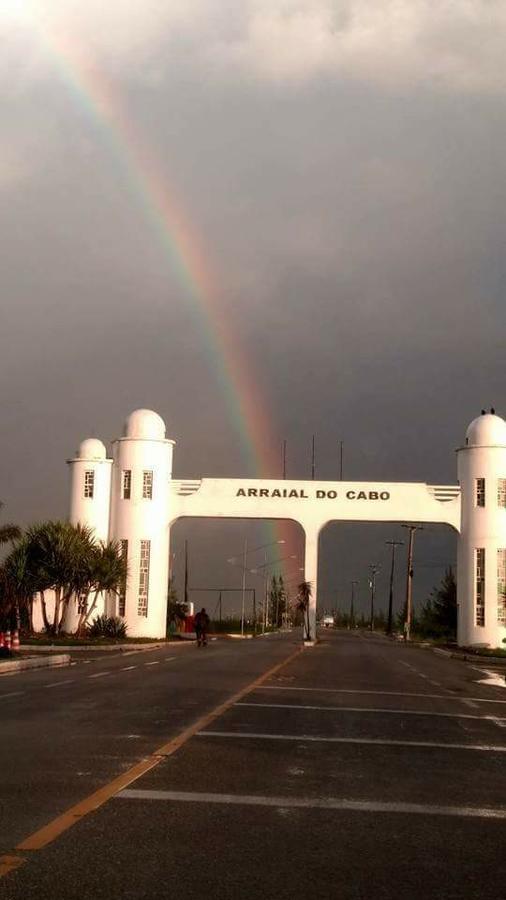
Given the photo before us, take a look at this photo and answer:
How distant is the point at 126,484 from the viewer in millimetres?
62688

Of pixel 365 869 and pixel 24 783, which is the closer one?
pixel 365 869

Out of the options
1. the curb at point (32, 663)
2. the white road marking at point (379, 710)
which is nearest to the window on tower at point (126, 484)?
the curb at point (32, 663)

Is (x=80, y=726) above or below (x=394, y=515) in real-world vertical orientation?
below

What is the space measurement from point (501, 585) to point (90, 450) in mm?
25980

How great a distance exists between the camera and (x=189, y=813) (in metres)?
8.18

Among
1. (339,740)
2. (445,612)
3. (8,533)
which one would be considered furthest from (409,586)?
(339,740)

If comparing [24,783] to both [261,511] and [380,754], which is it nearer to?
[380,754]

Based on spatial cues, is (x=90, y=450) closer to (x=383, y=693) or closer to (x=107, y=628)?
(x=107, y=628)

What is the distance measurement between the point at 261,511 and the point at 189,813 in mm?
53208

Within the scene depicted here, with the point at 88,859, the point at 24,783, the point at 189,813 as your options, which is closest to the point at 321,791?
the point at 189,813

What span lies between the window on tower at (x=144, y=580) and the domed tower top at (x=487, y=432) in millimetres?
18543

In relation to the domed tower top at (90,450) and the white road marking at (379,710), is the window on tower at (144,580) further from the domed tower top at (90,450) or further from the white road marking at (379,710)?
the white road marking at (379,710)

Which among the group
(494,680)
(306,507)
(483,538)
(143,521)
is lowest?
(494,680)

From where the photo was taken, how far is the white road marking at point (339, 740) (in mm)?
13148
